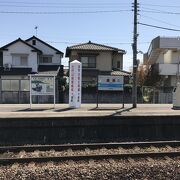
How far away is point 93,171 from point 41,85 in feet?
41.7

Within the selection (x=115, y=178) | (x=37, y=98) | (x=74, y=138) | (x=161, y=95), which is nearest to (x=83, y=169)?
(x=115, y=178)

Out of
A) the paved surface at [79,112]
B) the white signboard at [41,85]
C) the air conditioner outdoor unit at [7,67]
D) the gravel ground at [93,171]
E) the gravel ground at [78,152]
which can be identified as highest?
the air conditioner outdoor unit at [7,67]

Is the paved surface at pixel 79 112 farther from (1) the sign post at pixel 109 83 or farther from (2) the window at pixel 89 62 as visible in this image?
(2) the window at pixel 89 62

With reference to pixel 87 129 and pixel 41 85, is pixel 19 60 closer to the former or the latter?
pixel 41 85

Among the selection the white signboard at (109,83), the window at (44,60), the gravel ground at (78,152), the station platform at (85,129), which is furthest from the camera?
the window at (44,60)

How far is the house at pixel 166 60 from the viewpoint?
43.6m

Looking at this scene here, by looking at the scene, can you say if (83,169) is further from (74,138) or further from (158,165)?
(74,138)

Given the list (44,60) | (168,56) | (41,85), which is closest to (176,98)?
(41,85)

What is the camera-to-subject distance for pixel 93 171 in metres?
9.62

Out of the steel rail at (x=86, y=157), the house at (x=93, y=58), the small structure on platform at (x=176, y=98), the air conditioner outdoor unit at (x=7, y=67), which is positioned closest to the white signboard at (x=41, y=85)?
the small structure on platform at (x=176, y=98)

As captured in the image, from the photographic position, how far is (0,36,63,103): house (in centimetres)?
3831

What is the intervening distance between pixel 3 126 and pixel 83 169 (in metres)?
5.58

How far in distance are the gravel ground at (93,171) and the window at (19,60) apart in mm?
33622

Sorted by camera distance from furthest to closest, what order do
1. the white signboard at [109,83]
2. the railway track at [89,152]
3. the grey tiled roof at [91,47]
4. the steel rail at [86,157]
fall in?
the grey tiled roof at [91,47]
the white signboard at [109,83]
the railway track at [89,152]
the steel rail at [86,157]
